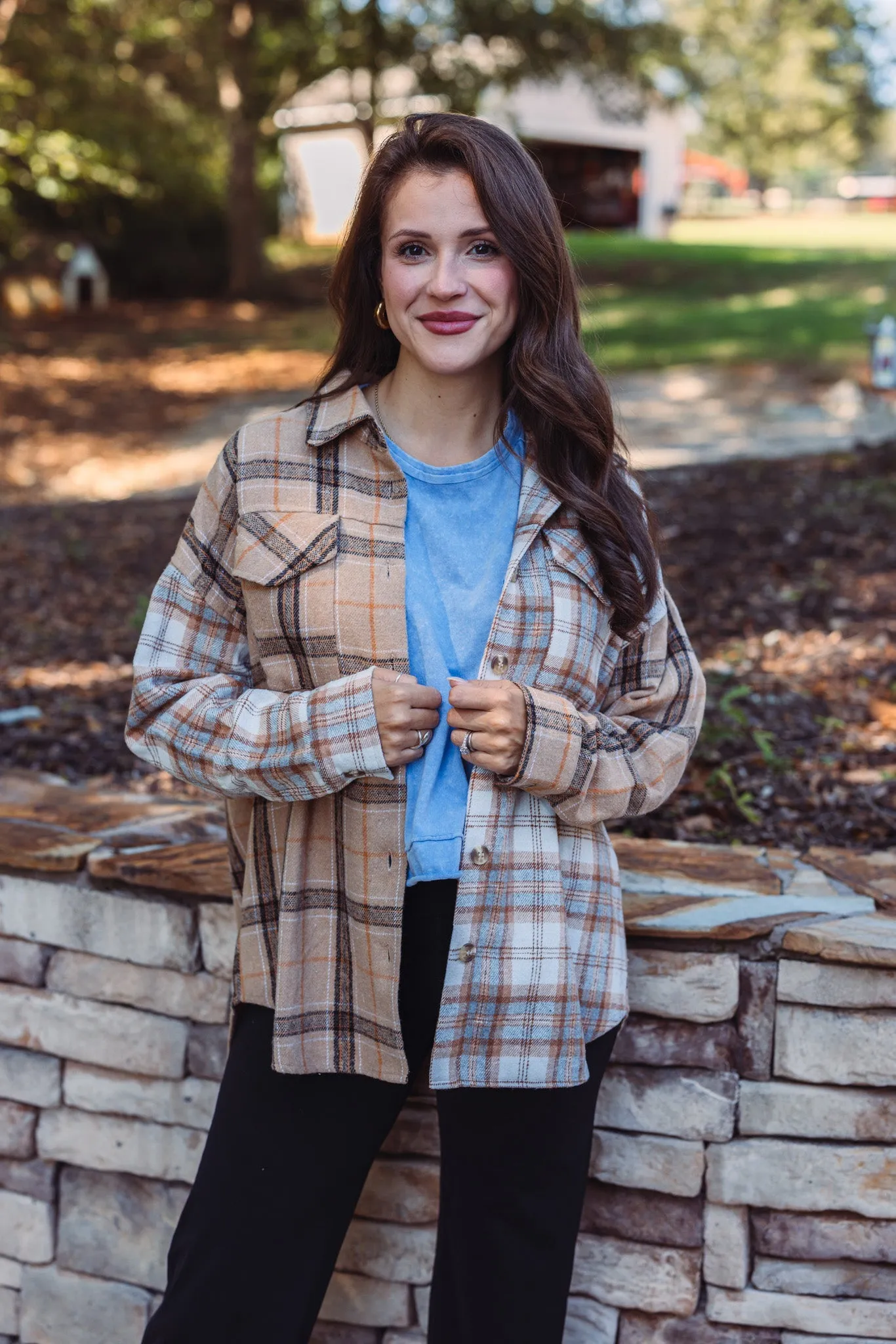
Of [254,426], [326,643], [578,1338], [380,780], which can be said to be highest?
[254,426]

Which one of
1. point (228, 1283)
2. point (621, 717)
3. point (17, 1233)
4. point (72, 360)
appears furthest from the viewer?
point (72, 360)

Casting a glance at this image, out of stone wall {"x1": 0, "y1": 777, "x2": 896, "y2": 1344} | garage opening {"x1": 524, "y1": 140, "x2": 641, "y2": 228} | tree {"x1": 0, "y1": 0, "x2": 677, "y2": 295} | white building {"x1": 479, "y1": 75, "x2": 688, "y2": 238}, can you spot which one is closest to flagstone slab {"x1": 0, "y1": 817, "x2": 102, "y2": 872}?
stone wall {"x1": 0, "y1": 777, "x2": 896, "y2": 1344}

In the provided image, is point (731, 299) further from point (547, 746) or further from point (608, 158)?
point (608, 158)

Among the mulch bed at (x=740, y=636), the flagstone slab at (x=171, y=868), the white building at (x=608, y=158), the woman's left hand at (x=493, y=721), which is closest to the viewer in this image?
the woman's left hand at (x=493, y=721)

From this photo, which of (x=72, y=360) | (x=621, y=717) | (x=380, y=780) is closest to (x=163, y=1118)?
(x=380, y=780)

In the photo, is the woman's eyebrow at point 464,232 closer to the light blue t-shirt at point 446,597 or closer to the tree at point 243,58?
the light blue t-shirt at point 446,597

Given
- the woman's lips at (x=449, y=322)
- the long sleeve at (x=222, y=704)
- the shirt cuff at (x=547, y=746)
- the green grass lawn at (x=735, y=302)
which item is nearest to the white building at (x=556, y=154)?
the green grass lawn at (x=735, y=302)

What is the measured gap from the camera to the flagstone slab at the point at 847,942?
2.29 metres

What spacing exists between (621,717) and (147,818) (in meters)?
1.24

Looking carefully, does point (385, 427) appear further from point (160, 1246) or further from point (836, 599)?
point (836, 599)

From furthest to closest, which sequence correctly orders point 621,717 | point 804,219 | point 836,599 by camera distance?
1. point 804,219
2. point 836,599
3. point 621,717

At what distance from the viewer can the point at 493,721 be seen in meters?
1.86

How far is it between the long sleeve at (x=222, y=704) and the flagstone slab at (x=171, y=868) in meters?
0.52

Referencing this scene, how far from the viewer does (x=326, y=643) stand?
1946 millimetres
